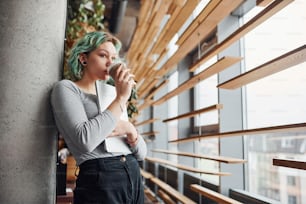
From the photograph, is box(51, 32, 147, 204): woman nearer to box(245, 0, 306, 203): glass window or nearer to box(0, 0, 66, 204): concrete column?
box(0, 0, 66, 204): concrete column

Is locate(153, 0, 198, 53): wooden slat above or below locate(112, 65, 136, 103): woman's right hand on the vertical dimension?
above

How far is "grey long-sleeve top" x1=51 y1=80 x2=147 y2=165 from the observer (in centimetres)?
95

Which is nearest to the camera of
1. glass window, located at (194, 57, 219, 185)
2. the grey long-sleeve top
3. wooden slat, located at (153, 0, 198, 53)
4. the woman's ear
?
the grey long-sleeve top

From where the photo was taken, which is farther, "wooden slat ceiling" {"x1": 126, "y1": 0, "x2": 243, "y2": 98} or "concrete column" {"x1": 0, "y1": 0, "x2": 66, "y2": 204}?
"wooden slat ceiling" {"x1": 126, "y1": 0, "x2": 243, "y2": 98}

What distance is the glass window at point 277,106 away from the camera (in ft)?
3.90

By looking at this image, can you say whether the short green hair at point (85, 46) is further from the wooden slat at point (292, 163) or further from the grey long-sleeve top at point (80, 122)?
the wooden slat at point (292, 163)

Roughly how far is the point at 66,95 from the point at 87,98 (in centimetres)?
10

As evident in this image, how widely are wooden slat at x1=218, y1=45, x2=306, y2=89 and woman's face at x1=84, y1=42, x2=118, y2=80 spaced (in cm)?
Result: 46

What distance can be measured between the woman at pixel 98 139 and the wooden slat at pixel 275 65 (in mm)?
394

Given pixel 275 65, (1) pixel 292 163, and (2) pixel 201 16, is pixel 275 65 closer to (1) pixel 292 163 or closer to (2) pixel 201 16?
(1) pixel 292 163

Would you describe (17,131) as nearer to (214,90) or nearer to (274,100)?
(274,100)

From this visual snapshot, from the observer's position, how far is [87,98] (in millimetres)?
1085

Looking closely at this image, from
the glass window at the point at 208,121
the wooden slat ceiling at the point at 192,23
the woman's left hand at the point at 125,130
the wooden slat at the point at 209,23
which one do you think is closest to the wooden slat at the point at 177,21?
the wooden slat ceiling at the point at 192,23

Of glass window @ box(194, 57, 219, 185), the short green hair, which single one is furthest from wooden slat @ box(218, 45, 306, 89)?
glass window @ box(194, 57, 219, 185)
